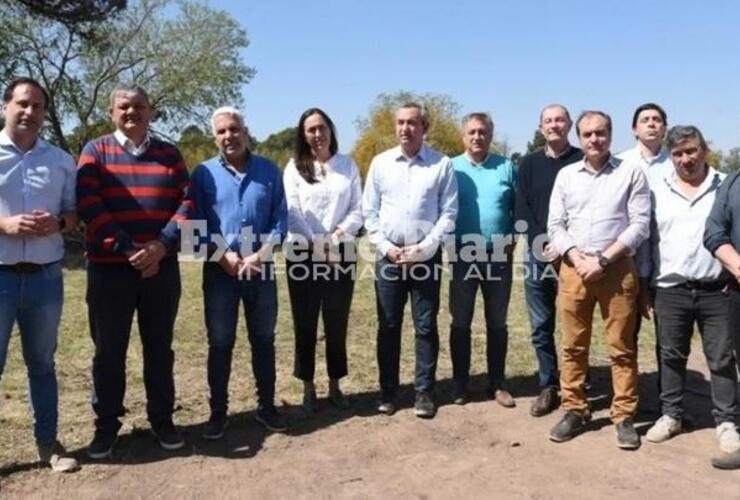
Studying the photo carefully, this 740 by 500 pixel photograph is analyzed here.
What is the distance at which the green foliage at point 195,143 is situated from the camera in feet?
89.6

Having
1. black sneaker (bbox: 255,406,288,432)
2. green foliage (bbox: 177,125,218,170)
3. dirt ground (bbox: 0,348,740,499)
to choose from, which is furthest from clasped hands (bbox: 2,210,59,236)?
green foliage (bbox: 177,125,218,170)

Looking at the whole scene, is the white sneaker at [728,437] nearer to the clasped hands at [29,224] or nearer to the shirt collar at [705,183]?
the shirt collar at [705,183]

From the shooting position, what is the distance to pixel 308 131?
15.7ft

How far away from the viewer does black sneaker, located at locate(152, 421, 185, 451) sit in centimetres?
429

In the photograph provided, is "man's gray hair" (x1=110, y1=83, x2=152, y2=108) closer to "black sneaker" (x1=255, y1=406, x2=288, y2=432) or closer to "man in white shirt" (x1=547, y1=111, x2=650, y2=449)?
"black sneaker" (x1=255, y1=406, x2=288, y2=432)

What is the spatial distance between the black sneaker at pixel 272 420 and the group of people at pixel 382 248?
2 cm

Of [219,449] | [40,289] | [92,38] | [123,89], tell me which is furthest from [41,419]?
[92,38]

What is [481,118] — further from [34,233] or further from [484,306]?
[34,233]

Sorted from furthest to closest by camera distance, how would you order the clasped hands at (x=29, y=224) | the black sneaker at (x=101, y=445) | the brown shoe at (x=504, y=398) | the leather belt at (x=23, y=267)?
the brown shoe at (x=504, y=398), the black sneaker at (x=101, y=445), the leather belt at (x=23, y=267), the clasped hands at (x=29, y=224)

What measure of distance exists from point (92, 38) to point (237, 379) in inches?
652

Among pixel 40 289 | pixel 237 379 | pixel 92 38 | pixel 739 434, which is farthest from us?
pixel 92 38

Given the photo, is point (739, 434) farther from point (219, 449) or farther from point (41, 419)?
point (41, 419)

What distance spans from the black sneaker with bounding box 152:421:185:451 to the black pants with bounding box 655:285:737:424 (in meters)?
3.16

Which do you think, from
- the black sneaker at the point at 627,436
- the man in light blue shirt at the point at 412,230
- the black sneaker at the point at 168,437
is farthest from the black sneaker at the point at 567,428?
the black sneaker at the point at 168,437
